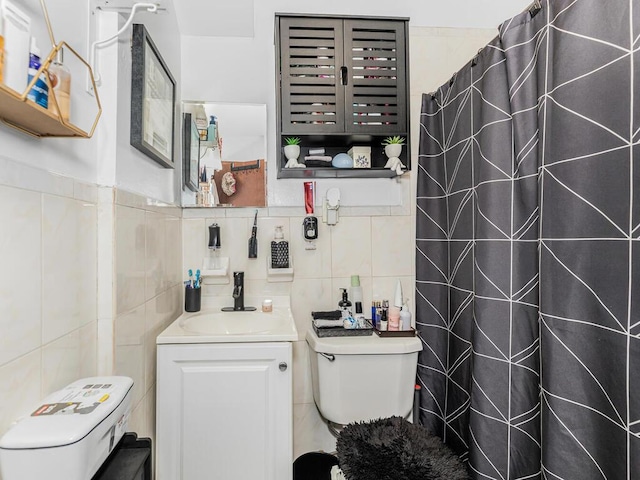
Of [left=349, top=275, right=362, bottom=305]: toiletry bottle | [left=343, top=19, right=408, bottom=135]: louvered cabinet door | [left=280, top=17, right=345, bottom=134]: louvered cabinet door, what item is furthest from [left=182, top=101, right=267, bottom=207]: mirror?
[left=349, top=275, right=362, bottom=305]: toiletry bottle

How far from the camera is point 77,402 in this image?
76 centimetres

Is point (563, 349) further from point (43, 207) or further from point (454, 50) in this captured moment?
point (454, 50)

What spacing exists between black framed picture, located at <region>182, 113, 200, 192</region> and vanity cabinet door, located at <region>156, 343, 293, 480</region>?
824 millimetres

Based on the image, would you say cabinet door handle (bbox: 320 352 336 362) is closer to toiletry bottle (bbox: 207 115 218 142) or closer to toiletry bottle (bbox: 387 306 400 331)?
toiletry bottle (bbox: 387 306 400 331)

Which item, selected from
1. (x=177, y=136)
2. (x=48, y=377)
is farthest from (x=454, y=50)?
(x=48, y=377)

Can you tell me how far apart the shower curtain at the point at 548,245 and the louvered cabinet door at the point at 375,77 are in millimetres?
235

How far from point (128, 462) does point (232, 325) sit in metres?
0.83

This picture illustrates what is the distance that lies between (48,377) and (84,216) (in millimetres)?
401

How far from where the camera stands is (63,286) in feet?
2.91

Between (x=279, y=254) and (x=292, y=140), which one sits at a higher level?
(x=292, y=140)

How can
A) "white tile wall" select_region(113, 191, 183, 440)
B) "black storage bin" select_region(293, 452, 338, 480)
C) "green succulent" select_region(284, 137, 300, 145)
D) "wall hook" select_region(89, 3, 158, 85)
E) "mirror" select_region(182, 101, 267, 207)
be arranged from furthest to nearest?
"mirror" select_region(182, 101, 267, 207) < "green succulent" select_region(284, 137, 300, 145) < "black storage bin" select_region(293, 452, 338, 480) < "white tile wall" select_region(113, 191, 183, 440) < "wall hook" select_region(89, 3, 158, 85)

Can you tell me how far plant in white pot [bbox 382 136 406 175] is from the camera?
1.73 meters

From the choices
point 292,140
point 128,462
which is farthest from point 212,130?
point 128,462

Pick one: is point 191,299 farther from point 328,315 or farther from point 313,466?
point 313,466
